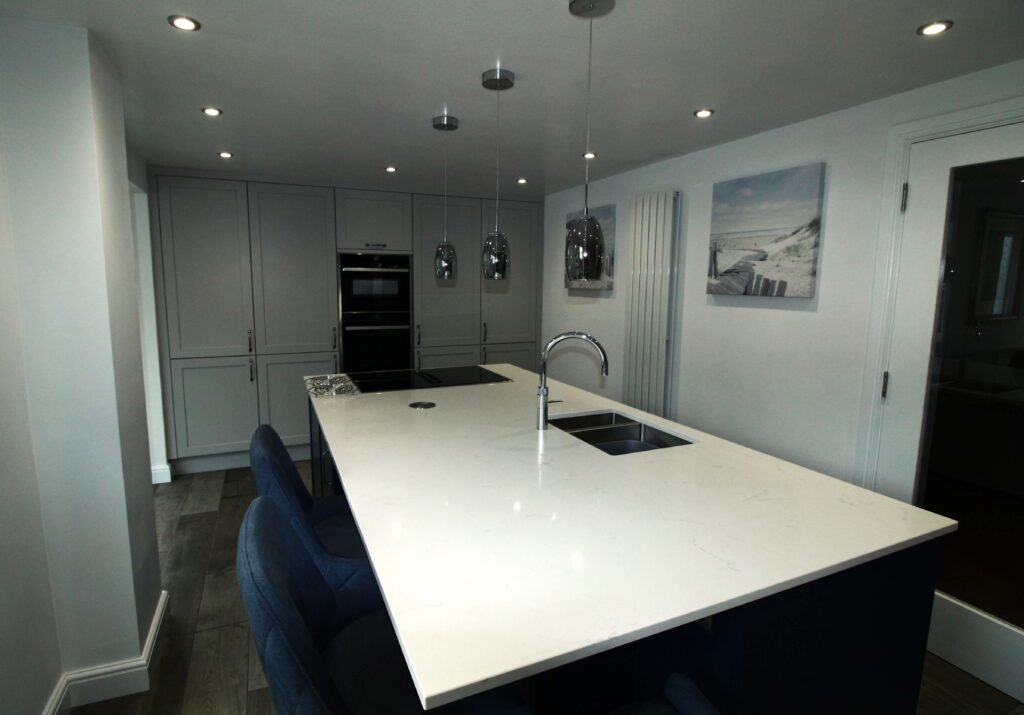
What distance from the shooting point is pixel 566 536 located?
1.29 m

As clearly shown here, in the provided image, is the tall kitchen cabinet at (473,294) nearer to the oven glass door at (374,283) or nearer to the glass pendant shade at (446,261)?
the oven glass door at (374,283)

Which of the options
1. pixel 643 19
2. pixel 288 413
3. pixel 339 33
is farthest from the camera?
pixel 288 413

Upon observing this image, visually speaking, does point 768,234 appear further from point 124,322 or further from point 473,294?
point 124,322

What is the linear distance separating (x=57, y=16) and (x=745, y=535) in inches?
97.7

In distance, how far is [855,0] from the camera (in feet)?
5.08

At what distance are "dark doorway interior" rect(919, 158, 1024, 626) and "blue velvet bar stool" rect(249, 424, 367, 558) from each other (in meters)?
2.32

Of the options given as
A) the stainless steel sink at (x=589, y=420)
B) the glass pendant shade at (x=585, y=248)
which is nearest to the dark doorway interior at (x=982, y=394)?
the stainless steel sink at (x=589, y=420)

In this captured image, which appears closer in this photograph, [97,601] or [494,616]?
[494,616]

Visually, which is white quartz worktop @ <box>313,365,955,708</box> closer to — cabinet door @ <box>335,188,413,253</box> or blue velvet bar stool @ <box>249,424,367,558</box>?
blue velvet bar stool @ <box>249,424,367,558</box>

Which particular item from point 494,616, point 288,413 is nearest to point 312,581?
point 494,616

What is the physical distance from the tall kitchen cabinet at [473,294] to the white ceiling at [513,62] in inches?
66.2

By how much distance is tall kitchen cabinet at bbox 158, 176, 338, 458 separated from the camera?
401 centimetres

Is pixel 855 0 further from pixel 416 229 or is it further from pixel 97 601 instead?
pixel 416 229

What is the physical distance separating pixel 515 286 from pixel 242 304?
2347mm
